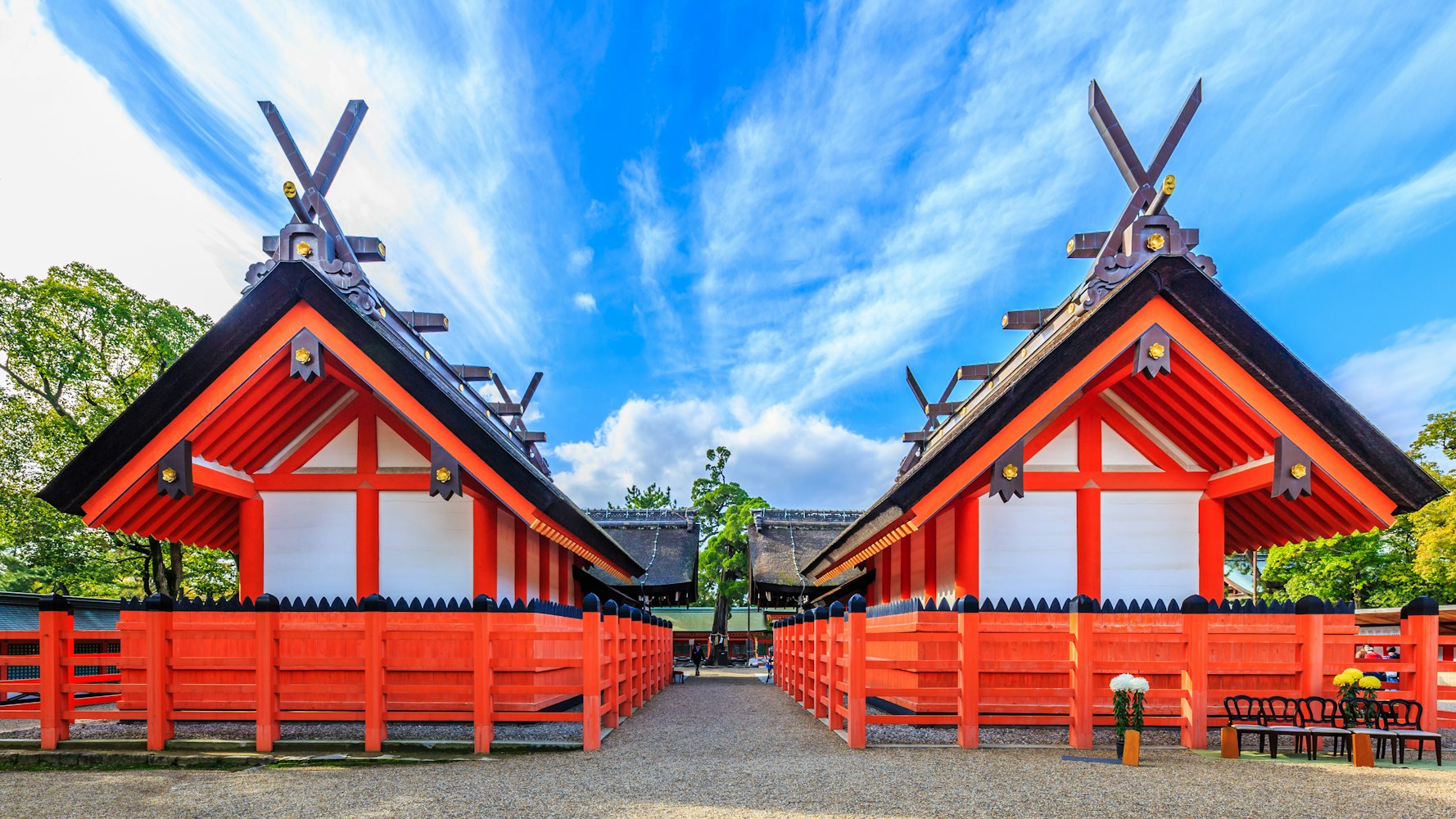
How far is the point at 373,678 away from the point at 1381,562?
31.0 meters

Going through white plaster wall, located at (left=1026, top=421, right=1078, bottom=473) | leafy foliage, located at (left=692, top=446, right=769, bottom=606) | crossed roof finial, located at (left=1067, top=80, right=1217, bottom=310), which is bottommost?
leafy foliage, located at (left=692, top=446, right=769, bottom=606)

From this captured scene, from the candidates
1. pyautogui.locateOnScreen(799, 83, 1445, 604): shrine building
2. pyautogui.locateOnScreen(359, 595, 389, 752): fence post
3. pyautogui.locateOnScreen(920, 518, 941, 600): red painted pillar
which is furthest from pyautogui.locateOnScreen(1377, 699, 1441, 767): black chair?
pyautogui.locateOnScreen(359, 595, 389, 752): fence post

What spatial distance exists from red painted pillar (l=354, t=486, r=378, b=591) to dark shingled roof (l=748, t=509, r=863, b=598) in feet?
43.3

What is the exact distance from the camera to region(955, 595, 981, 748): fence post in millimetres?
7145

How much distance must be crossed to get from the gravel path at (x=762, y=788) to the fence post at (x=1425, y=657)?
1142mm

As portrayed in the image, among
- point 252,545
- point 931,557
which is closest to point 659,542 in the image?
point 931,557

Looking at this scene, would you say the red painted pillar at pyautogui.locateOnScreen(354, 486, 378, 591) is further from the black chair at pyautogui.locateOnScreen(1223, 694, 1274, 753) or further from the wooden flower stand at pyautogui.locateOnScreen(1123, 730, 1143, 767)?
the black chair at pyautogui.locateOnScreen(1223, 694, 1274, 753)

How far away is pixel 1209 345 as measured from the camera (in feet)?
27.7

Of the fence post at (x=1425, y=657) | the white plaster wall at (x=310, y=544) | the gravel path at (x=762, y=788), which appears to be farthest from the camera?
the white plaster wall at (x=310, y=544)

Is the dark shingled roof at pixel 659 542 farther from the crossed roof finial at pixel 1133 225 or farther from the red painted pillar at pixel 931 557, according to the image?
the crossed roof finial at pixel 1133 225

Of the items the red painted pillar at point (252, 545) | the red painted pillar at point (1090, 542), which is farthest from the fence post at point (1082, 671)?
the red painted pillar at point (252, 545)

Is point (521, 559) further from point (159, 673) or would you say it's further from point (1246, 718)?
point (1246, 718)

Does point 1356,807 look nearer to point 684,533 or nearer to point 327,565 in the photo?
point 327,565

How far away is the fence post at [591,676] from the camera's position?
7488mm
